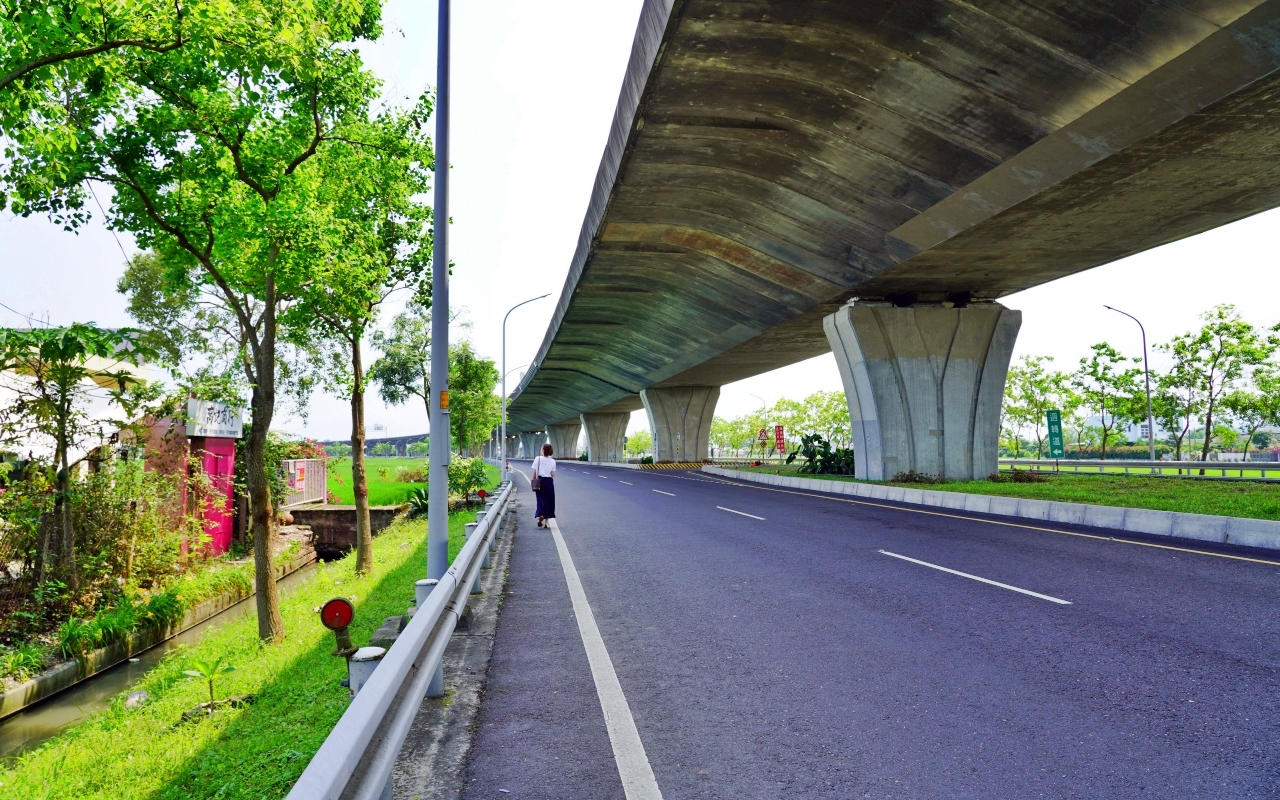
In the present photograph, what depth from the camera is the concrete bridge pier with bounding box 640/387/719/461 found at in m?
48.8

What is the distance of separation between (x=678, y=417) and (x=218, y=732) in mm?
44230

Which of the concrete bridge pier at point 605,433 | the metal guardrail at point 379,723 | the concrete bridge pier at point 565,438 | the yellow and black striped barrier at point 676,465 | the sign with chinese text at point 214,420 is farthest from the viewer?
the concrete bridge pier at point 565,438

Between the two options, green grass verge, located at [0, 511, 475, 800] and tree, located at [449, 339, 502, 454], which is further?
tree, located at [449, 339, 502, 454]

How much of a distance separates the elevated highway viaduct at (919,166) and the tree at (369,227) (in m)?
3.90

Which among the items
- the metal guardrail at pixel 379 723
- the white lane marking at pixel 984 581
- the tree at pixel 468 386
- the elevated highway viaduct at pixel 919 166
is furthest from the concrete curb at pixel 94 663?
the tree at pixel 468 386

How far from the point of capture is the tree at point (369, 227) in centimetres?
1051

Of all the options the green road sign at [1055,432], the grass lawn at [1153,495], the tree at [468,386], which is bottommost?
the grass lawn at [1153,495]

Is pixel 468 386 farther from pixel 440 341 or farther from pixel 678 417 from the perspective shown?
pixel 440 341

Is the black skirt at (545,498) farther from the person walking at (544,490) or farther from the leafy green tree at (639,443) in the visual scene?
the leafy green tree at (639,443)

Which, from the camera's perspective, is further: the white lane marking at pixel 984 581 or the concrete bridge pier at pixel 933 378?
the concrete bridge pier at pixel 933 378

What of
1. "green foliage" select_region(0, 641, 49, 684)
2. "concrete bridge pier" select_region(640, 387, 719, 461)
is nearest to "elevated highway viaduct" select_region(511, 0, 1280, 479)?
"green foliage" select_region(0, 641, 49, 684)

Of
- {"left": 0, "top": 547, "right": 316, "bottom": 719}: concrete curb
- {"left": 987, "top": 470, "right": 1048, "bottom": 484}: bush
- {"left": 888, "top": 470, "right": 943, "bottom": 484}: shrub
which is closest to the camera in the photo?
{"left": 0, "top": 547, "right": 316, "bottom": 719}: concrete curb

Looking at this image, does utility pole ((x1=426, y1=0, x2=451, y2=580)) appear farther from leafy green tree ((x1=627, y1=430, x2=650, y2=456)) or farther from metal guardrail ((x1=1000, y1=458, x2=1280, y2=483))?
leafy green tree ((x1=627, y1=430, x2=650, y2=456))

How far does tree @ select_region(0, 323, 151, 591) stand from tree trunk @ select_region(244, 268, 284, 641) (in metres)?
1.73
